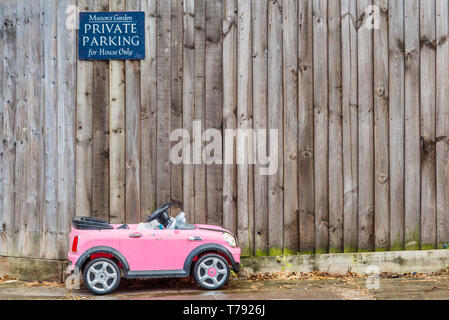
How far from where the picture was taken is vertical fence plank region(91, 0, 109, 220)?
5531 mm

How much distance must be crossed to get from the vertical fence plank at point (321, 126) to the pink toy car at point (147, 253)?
1.17 metres

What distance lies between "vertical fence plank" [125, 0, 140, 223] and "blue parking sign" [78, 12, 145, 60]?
0.40 feet

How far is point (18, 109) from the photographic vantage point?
225 inches

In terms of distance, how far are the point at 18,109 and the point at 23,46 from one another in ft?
2.45

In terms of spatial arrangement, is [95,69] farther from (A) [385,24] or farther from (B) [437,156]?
(B) [437,156]

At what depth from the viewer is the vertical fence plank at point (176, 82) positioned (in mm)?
5539

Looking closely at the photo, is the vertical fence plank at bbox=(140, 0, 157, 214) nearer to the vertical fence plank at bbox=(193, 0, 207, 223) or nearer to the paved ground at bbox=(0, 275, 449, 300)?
the vertical fence plank at bbox=(193, 0, 207, 223)

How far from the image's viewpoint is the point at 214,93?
5566mm

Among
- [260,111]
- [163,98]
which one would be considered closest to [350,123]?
[260,111]

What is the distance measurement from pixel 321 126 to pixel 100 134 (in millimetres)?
2551

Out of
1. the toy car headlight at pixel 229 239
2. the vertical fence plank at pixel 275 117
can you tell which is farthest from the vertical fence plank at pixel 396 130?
the toy car headlight at pixel 229 239

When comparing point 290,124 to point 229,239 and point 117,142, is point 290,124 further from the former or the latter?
A: point 117,142

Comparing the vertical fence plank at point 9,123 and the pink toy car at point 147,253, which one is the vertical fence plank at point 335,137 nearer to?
the pink toy car at point 147,253

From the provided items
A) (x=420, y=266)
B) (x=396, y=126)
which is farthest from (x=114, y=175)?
(x=420, y=266)
